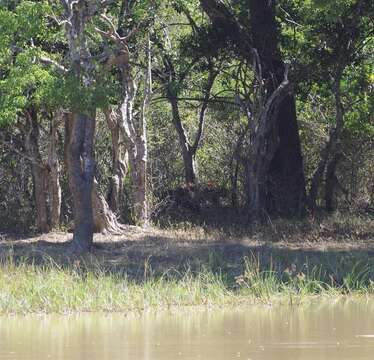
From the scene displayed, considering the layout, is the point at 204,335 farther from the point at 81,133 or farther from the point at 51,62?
the point at 51,62

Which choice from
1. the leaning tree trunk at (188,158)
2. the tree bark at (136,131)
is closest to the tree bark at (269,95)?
the tree bark at (136,131)

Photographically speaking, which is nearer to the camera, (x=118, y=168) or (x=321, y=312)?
(x=321, y=312)

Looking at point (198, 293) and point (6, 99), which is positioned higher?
point (6, 99)

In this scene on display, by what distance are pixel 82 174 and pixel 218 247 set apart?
2786mm

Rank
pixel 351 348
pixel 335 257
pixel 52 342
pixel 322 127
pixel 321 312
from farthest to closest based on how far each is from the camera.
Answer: pixel 322 127 < pixel 335 257 < pixel 321 312 < pixel 52 342 < pixel 351 348

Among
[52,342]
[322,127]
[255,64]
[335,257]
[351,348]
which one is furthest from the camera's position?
[322,127]

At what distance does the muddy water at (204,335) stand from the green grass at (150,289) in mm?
314

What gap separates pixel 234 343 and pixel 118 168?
440 inches

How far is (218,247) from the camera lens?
60.6 ft

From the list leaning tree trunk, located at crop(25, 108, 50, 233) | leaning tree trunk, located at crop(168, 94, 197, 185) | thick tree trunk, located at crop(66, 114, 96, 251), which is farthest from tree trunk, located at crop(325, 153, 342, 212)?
thick tree trunk, located at crop(66, 114, 96, 251)

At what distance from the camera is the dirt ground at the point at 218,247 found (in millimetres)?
16625

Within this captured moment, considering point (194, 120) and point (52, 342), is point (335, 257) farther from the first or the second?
point (194, 120)

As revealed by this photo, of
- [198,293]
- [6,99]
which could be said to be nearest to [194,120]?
[6,99]

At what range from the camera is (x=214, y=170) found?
2483cm
